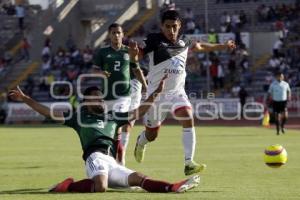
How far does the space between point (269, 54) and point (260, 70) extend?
129cm

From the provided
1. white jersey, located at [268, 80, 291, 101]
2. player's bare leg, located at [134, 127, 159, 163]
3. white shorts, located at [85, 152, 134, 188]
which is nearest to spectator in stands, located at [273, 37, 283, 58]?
white jersey, located at [268, 80, 291, 101]

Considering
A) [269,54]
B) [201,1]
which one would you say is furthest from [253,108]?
[201,1]

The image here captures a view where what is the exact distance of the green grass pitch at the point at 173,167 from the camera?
11492 mm

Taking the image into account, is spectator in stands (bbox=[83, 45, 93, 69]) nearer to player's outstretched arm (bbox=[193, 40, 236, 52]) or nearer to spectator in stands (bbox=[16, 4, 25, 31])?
spectator in stands (bbox=[16, 4, 25, 31])

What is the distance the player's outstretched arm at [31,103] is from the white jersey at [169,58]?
242 cm

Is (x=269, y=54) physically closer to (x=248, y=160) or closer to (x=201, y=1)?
(x=201, y=1)

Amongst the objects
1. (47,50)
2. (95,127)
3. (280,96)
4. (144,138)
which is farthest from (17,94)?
(47,50)

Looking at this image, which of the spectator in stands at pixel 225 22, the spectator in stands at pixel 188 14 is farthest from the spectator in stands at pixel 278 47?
the spectator in stands at pixel 188 14

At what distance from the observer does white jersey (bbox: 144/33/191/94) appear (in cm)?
1373

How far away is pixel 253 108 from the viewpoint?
43031 mm

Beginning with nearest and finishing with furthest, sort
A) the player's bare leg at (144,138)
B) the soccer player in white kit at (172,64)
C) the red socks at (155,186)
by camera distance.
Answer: the red socks at (155,186), the soccer player in white kit at (172,64), the player's bare leg at (144,138)

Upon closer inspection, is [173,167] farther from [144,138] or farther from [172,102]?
[172,102]

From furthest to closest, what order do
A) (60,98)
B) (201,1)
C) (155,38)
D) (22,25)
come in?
1. (22,25)
2. (201,1)
3. (60,98)
4. (155,38)

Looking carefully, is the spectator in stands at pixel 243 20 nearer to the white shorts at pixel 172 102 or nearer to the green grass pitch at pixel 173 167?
the green grass pitch at pixel 173 167
